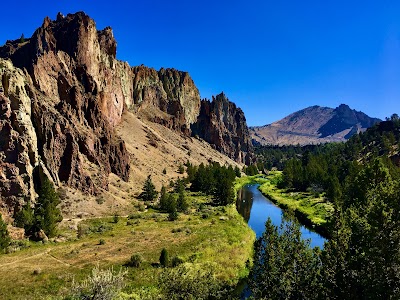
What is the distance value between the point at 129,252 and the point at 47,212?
18.8 meters

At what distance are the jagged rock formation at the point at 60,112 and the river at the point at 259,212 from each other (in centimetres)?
4015

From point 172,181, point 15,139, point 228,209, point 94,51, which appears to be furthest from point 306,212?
point 94,51

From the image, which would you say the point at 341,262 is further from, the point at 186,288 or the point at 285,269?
the point at 186,288

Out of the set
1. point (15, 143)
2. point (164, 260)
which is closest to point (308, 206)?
point (164, 260)

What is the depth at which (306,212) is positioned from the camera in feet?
284

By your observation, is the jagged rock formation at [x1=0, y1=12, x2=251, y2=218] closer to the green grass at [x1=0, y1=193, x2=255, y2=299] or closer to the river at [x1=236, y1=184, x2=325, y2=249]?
the green grass at [x1=0, y1=193, x2=255, y2=299]

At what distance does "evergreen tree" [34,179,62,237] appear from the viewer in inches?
2317

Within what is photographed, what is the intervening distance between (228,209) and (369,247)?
232ft

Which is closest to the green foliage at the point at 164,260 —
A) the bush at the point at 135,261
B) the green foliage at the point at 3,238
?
the bush at the point at 135,261

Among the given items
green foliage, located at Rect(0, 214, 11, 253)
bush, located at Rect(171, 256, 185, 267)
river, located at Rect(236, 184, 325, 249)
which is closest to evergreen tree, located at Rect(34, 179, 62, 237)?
green foliage, located at Rect(0, 214, 11, 253)

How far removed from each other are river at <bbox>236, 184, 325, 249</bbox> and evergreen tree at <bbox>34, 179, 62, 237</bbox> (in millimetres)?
40876

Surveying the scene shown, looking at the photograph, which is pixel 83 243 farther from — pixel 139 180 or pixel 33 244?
pixel 139 180

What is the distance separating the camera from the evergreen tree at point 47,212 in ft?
193

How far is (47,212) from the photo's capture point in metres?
59.7
